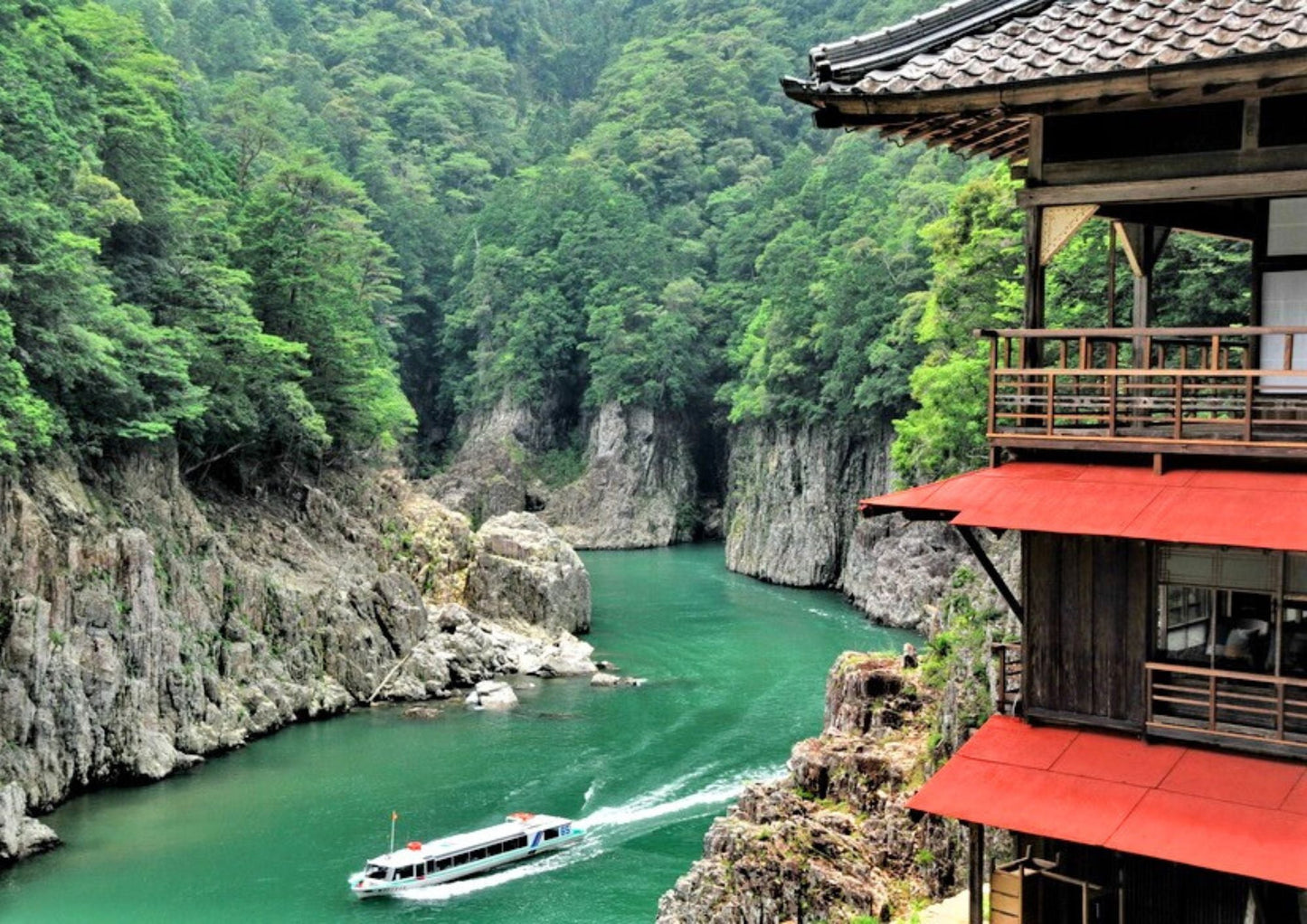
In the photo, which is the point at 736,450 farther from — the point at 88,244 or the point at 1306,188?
the point at 1306,188

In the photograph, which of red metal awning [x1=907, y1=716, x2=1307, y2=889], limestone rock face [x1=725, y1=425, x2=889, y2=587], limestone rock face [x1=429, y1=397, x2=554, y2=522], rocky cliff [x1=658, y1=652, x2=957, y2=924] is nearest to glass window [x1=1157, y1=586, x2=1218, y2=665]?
red metal awning [x1=907, y1=716, x2=1307, y2=889]

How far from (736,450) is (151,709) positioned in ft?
175

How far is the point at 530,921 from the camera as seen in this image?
89.0ft

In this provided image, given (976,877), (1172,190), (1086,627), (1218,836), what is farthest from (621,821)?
(1172,190)

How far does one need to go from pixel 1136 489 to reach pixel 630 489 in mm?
77740

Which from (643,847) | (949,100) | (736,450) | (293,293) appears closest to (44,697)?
(643,847)

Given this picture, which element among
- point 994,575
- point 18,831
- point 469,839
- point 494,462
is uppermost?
point 994,575

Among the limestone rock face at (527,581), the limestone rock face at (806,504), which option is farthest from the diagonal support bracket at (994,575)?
the limestone rock face at (806,504)

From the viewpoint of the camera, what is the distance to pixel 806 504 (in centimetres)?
7119

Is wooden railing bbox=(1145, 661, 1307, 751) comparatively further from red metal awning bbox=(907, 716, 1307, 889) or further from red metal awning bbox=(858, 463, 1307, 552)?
red metal awning bbox=(858, 463, 1307, 552)

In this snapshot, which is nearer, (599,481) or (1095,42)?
(1095,42)

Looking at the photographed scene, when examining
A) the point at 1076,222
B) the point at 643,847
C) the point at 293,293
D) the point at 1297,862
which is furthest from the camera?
the point at 293,293

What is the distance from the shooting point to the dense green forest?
125 ft

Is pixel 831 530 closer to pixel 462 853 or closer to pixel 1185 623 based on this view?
pixel 462 853
